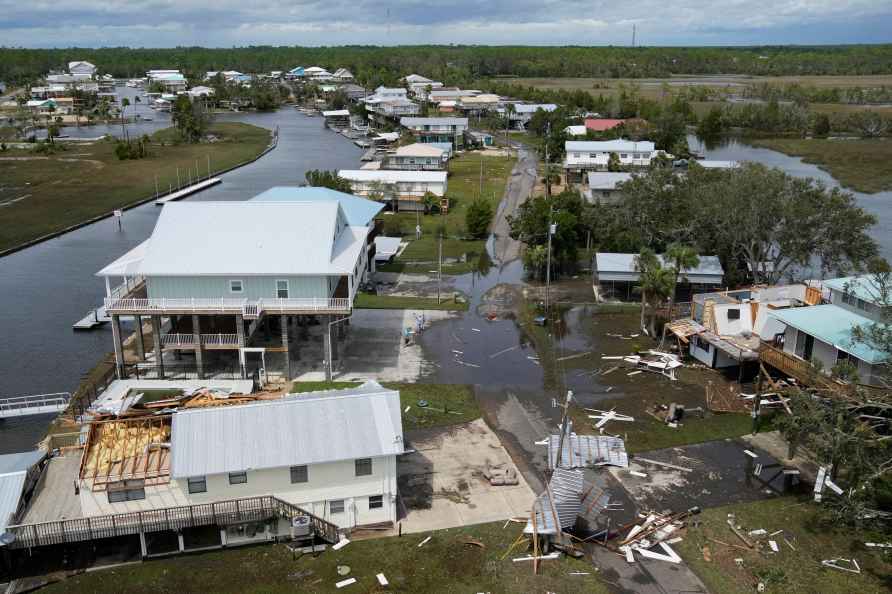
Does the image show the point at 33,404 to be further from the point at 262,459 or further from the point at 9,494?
the point at 262,459

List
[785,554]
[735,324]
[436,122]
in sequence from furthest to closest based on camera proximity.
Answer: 1. [436,122]
2. [735,324]
3. [785,554]

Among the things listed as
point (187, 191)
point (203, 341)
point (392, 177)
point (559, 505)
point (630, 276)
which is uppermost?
point (392, 177)

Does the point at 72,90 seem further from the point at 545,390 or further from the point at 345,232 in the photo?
the point at 545,390

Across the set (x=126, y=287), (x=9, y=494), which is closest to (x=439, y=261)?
(x=126, y=287)

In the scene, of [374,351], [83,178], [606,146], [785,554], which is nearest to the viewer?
[785,554]

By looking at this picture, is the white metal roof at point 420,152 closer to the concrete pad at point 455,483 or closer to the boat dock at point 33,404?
the boat dock at point 33,404

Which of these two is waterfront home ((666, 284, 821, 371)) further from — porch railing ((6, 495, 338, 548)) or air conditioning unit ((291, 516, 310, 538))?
porch railing ((6, 495, 338, 548))

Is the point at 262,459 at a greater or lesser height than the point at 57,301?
greater
